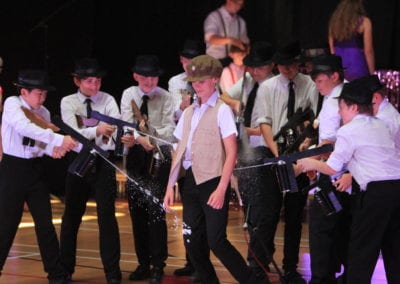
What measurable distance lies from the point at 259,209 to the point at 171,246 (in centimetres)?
191

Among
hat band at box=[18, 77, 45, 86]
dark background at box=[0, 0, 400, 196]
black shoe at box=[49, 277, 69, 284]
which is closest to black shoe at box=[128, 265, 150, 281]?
black shoe at box=[49, 277, 69, 284]

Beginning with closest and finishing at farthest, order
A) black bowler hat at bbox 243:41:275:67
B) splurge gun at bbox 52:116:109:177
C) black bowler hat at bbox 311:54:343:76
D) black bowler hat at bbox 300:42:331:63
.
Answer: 1. black bowler hat at bbox 311:54:343:76
2. splurge gun at bbox 52:116:109:177
3. black bowler hat at bbox 300:42:331:63
4. black bowler hat at bbox 243:41:275:67

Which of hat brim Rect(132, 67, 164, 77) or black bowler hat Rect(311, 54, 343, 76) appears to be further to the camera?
hat brim Rect(132, 67, 164, 77)

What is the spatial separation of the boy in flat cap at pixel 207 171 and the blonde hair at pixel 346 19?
9.83 ft

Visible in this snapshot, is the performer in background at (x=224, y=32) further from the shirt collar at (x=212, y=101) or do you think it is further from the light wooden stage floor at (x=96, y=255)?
the shirt collar at (x=212, y=101)

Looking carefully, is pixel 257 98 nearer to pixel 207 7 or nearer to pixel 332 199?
pixel 332 199

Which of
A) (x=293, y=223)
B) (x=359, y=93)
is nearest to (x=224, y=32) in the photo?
(x=293, y=223)

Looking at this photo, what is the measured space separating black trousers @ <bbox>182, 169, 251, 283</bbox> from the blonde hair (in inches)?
127

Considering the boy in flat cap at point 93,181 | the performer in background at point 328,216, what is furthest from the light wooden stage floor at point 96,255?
the performer in background at point 328,216

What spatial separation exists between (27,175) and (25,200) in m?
0.23

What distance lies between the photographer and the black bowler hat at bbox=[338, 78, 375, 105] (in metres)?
6.37

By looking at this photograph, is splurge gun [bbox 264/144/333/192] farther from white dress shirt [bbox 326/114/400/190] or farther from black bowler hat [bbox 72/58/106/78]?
black bowler hat [bbox 72/58/106/78]

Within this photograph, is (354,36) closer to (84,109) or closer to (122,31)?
(84,109)

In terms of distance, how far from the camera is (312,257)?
699 centimetres
